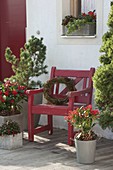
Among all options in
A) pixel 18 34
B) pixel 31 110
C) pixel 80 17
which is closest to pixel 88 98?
pixel 31 110

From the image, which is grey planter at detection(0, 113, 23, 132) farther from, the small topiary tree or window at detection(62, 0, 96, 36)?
window at detection(62, 0, 96, 36)

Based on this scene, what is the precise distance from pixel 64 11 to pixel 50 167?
2867 mm

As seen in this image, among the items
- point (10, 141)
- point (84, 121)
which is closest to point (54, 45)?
point (10, 141)

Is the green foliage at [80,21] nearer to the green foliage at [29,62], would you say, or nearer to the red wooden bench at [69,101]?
the green foliage at [29,62]

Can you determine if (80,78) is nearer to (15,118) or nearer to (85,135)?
(15,118)

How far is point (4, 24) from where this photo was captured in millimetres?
8586

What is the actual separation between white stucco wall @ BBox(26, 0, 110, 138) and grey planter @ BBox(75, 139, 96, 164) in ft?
5.66

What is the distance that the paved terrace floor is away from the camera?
18.3 feet

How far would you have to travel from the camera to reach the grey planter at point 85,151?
18.4ft

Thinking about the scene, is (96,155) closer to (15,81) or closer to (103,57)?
(103,57)

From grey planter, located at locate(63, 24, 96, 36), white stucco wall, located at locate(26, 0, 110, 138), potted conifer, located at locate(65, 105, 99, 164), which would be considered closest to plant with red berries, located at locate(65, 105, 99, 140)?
potted conifer, located at locate(65, 105, 99, 164)

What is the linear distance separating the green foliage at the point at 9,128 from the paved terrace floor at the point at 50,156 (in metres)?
0.23

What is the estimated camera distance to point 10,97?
657cm

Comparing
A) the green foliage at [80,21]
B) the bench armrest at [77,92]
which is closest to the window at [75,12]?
the green foliage at [80,21]
